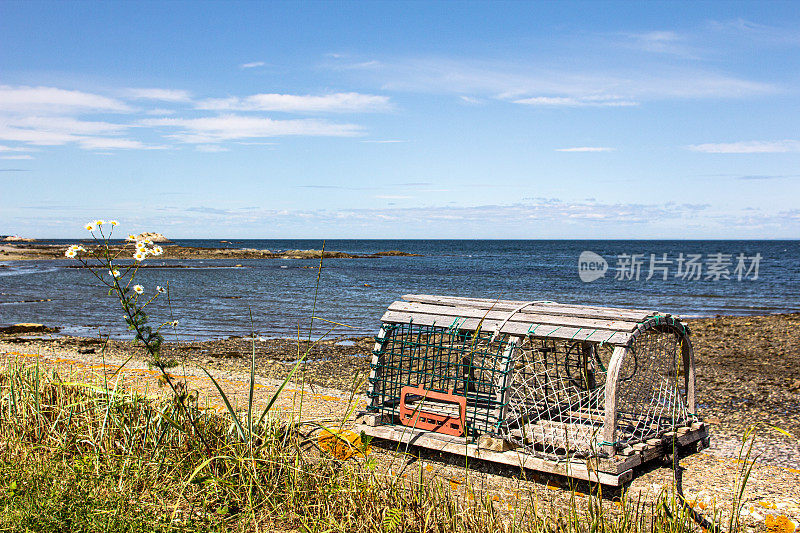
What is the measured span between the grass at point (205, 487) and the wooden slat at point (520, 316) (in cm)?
154

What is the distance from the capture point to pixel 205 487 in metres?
4.09

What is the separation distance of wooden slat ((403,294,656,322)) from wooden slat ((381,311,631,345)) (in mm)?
247

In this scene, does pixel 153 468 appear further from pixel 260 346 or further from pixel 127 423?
pixel 260 346

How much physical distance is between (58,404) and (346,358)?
7599 mm

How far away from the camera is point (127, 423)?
4.91 metres

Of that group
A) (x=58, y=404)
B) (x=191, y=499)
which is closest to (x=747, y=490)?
(x=191, y=499)

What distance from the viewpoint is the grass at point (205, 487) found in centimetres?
365

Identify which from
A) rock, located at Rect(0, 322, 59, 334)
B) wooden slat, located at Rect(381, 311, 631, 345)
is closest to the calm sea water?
rock, located at Rect(0, 322, 59, 334)

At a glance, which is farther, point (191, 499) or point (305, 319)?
point (305, 319)

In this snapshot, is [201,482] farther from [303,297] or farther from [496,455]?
[303,297]

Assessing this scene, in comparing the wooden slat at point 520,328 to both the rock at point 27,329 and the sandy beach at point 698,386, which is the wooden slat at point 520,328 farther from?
the rock at point 27,329

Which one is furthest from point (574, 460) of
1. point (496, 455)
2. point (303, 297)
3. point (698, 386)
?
point (303, 297)

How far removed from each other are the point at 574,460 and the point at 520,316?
A: 1322 mm

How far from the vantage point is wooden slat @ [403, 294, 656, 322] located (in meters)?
5.67
